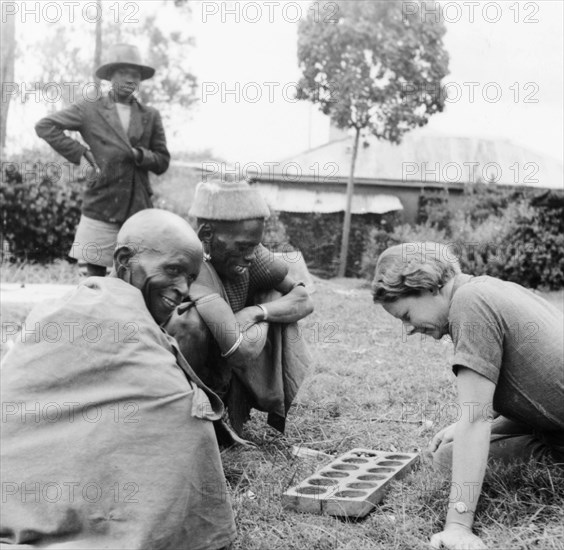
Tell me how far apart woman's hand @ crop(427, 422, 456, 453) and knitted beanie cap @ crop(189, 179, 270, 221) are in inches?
54.3

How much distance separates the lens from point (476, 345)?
2967mm

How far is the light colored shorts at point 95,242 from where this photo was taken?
6.30 metres

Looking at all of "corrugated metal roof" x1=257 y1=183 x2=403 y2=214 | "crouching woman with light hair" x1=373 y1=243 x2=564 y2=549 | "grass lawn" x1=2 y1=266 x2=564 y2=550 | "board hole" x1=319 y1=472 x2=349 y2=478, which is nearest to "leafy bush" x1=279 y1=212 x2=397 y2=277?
"corrugated metal roof" x1=257 y1=183 x2=403 y2=214

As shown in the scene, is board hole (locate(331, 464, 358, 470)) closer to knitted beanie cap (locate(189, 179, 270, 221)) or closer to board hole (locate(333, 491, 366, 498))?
board hole (locate(333, 491, 366, 498))

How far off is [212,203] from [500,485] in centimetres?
189

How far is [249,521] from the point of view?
3197mm

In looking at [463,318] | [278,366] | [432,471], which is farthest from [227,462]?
[463,318]

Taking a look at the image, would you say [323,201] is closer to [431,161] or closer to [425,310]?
[431,161]

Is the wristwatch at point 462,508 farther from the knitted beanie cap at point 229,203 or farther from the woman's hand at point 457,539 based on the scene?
the knitted beanie cap at point 229,203

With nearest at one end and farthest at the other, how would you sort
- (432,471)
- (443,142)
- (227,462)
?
(432,471) < (227,462) < (443,142)

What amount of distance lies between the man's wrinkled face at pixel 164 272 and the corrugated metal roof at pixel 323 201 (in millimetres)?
19368

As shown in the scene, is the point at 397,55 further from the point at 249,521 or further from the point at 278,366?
the point at 249,521

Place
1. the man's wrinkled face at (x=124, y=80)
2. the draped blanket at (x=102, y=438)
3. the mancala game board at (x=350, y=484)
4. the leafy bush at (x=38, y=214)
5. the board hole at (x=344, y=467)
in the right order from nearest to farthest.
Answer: the draped blanket at (x=102, y=438) < the mancala game board at (x=350, y=484) < the board hole at (x=344, y=467) < the man's wrinkled face at (x=124, y=80) < the leafy bush at (x=38, y=214)

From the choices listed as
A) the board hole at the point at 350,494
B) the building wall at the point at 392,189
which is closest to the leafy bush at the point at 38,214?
the board hole at the point at 350,494
